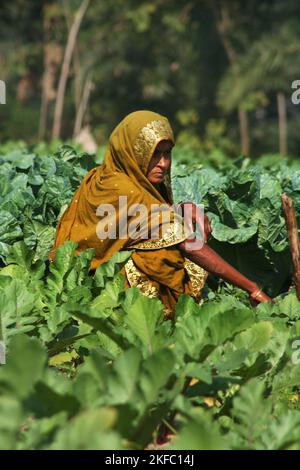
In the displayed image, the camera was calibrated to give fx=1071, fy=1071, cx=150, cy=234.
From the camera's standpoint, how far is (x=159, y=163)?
527cm

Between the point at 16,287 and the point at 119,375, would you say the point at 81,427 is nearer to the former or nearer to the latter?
the point at 119,375

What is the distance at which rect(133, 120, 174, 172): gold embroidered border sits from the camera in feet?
16.9

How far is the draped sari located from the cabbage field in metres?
0.19

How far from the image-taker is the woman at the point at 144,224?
5.05 metres

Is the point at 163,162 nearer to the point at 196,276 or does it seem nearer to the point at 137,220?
the point at 137,220

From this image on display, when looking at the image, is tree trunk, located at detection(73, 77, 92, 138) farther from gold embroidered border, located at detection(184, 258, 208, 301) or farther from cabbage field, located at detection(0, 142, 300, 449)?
gold embroidered border, located at detection(184, 258, 208, 301)

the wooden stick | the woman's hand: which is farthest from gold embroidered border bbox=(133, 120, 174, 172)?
the wooden stick

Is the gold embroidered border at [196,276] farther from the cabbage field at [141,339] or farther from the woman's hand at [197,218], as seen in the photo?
the cabbage field at [141,339]

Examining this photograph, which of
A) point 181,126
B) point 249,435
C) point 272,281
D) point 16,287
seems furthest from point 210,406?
point 181,126

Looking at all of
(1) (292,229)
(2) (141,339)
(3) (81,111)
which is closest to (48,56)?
(3) (81,111)

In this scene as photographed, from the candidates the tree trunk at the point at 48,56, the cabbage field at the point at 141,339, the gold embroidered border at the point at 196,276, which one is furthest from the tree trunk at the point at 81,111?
the gold embroidered border at the point at 196,276

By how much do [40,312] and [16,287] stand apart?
31 cm

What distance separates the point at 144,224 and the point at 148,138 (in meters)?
0.42
